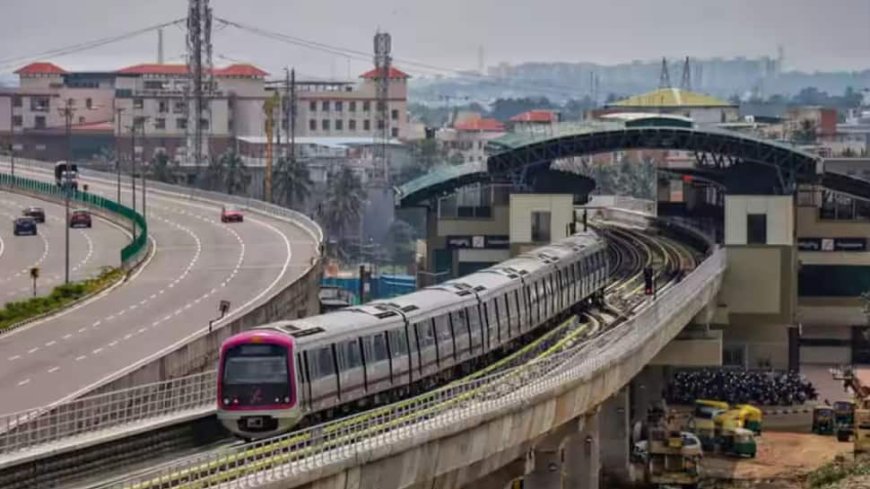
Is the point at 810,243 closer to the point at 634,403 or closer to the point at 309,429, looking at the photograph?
the point at 634,403

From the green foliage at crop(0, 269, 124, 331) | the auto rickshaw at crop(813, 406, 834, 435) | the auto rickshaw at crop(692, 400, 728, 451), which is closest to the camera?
the green foliage at crop(0, 269, 124, 331)

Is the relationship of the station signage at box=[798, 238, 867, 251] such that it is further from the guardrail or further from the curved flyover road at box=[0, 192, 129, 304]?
the curved flyover road at box=[0, 192, 129, 304]

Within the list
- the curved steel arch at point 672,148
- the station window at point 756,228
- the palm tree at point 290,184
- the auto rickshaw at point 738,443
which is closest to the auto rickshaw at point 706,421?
the auto rickshaw at point 738,443

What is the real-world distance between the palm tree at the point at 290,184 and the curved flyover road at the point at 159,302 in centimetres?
4950

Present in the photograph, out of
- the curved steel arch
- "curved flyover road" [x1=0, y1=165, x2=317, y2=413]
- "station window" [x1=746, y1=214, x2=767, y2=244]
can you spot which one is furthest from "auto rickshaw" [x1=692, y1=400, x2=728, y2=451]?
the curved steel arch

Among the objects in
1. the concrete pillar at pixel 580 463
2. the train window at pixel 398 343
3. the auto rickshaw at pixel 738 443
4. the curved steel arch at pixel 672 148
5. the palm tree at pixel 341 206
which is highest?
the curved steel arch at pixel 672 148

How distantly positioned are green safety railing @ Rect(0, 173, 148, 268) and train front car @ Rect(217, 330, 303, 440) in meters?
46.7

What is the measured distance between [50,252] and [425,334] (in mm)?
50858

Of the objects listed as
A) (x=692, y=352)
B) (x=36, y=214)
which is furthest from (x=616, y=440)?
(x=36, y=214)

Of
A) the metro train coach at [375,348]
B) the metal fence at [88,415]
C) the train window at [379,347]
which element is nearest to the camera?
the metal fence at [88,415]

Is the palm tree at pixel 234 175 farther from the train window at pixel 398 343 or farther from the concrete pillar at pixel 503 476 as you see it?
the train window at pixel 398 343

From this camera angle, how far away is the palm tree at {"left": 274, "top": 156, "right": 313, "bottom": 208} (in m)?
172

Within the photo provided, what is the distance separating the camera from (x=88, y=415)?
134 ft

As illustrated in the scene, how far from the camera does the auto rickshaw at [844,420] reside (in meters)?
83.6
